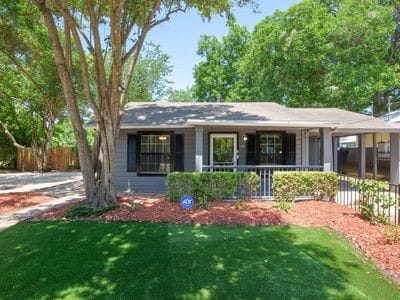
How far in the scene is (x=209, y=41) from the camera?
126 ft

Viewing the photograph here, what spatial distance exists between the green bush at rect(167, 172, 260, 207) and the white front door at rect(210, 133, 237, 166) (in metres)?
2.71

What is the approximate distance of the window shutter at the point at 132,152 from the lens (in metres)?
12.7

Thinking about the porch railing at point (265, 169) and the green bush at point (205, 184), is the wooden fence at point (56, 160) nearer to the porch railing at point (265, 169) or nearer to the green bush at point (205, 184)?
the porch railing at point (265, 169)

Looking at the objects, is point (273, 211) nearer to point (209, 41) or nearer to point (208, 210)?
point (208, 210)

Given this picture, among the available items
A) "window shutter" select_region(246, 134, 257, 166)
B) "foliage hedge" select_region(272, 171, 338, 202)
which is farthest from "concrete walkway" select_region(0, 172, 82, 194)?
"foliage hedge" select_region(272, 171, 338, 202)

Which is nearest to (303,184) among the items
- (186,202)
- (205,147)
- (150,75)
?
(186,202)

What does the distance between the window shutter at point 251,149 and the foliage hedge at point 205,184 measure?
2.59 m

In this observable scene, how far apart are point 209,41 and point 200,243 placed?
35803 millimetres

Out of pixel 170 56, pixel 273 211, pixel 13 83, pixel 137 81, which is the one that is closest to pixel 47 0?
pixel 273 211

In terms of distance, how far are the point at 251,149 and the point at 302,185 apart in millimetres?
3027

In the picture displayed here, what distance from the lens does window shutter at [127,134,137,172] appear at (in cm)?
1274

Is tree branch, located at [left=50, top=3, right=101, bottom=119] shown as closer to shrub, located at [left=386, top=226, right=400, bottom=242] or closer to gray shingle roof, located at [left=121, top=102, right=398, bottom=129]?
gray shingle roof, located at [left=121, top=102, right=398, bottom=129]

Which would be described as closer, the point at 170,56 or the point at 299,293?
the point at 299,293

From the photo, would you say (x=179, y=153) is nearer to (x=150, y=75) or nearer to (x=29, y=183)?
(x=29, y=183)
